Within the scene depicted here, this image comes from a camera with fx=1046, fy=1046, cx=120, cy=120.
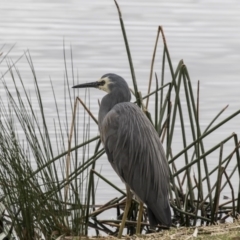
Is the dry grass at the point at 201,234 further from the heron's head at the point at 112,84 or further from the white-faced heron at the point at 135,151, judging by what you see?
the heron's head at the point at 112,84

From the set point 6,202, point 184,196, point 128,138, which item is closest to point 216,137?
point 184,196

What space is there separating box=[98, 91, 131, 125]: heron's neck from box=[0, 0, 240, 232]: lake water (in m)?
1.21

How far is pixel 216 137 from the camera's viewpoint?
30.1 feet

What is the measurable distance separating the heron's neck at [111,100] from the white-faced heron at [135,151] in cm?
2

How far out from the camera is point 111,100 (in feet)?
21.7

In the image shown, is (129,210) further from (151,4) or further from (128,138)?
(151,4)

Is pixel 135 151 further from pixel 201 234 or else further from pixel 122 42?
pixel 122 42

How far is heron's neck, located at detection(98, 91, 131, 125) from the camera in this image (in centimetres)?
659

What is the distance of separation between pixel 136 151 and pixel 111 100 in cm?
43

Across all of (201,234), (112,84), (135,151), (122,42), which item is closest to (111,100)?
(112,84)

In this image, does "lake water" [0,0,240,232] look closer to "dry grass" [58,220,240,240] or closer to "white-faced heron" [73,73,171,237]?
"white-faced heron" [73,73,171,237]

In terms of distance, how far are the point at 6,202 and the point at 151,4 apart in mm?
9727

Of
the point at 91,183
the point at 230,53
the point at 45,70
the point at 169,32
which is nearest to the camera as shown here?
the point at 91,183

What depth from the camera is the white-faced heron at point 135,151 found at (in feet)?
20.4
